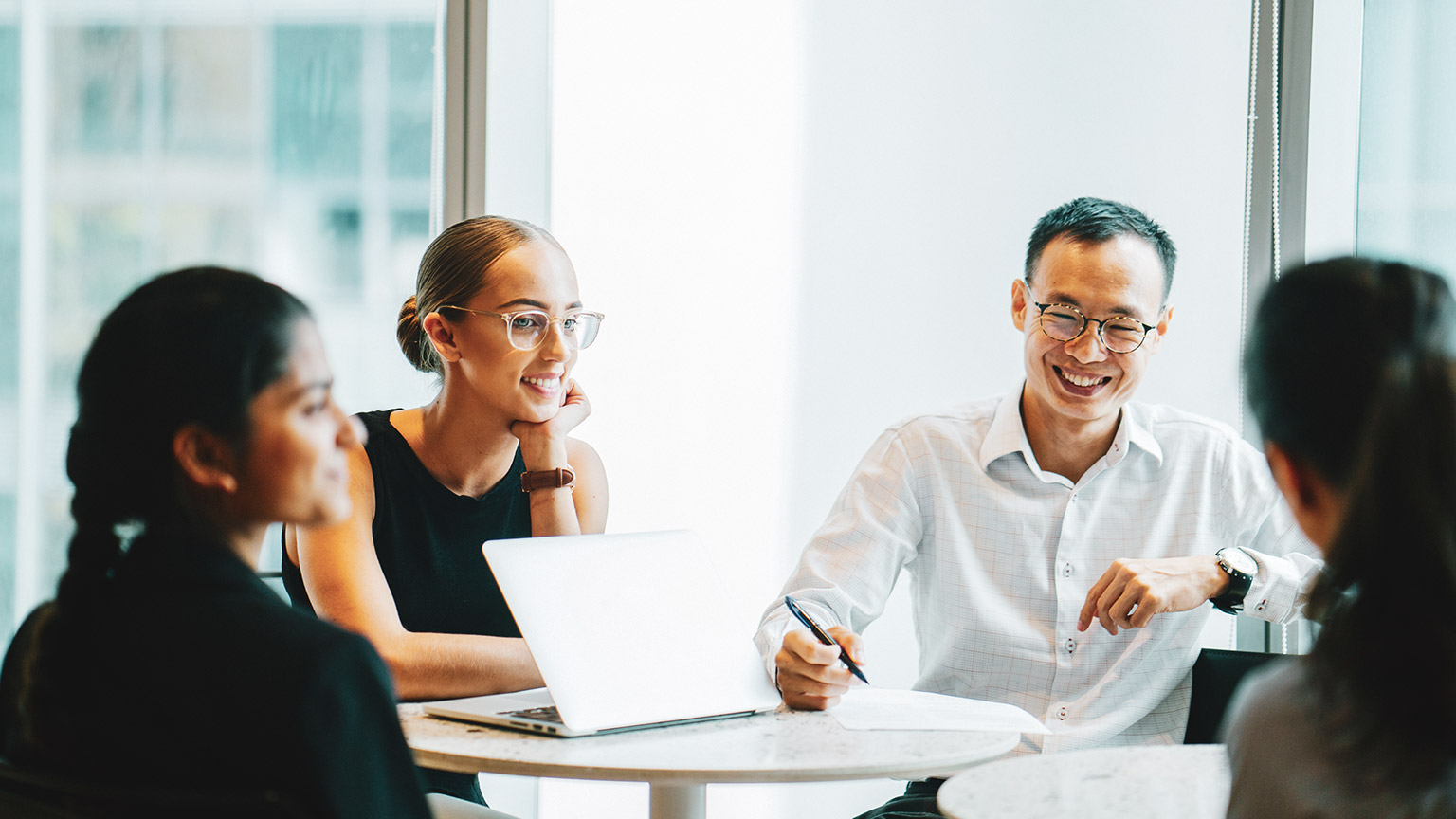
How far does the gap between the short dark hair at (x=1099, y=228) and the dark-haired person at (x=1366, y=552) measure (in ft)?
4.10

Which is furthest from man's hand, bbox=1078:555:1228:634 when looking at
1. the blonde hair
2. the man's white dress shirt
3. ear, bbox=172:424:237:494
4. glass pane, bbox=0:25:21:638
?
glass pane, bbox=0:25:21:638

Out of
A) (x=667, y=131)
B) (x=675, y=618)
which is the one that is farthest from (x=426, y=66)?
(x=675, y=618)

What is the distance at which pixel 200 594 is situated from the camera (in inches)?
38.5

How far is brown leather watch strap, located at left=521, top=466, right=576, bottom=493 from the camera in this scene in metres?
1.99

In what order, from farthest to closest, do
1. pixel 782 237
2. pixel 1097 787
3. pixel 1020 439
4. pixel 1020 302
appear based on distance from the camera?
pixel 782 237, pixel 1020 302, pixel 1020 439, pixel 1097 787

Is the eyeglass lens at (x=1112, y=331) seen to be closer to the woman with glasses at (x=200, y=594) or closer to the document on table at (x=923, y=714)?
the document on table at (x=923, y=714)

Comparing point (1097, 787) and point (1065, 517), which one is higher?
point (1065, 517)

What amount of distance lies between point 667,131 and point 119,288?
1482mm

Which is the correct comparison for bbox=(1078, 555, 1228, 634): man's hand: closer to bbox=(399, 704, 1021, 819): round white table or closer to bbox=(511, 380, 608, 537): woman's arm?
bbox=(399, 704, 1021, 819): round white table

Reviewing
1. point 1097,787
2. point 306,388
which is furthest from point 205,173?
point 1097,787

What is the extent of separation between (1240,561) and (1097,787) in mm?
876

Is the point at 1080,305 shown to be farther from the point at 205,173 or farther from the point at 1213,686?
the point at 205,173

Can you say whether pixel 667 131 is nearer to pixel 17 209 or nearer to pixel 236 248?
pixel 236 248

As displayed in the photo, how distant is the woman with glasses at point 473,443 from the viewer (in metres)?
1.92
